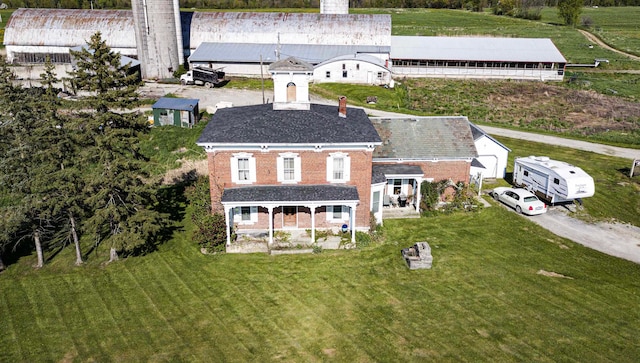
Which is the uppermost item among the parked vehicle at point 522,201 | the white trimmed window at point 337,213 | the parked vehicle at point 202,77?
the parked vehicle at point 202,77

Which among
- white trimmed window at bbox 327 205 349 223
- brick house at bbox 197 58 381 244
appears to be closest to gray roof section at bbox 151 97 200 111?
brick house at bbox 197 58 381 244

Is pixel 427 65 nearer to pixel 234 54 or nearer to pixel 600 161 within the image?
pixel 234 54

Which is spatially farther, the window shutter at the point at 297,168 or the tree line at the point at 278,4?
the tree line at the point at 278,4

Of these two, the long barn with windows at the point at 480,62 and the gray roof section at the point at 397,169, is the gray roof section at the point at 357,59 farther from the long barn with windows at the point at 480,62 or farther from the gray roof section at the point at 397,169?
the gray roof section at the point at 397,169

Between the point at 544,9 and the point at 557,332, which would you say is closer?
the point at 557,332

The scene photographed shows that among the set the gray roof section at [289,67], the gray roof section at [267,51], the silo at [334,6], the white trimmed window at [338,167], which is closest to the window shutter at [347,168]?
the white trimmed window at [338,167]

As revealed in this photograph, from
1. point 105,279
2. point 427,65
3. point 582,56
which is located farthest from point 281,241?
point 582,56
